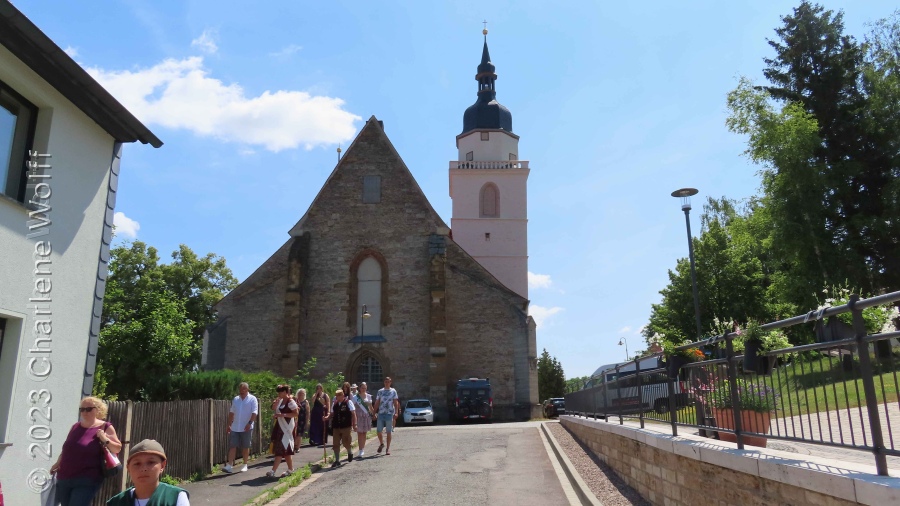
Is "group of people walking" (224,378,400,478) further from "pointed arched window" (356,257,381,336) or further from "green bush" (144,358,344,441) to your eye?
"pointed arched window" (356,257,381,336)

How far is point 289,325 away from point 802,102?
2592cm

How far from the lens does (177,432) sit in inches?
438

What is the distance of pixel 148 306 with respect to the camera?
26.2 m

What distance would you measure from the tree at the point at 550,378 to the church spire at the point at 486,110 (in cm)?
2383

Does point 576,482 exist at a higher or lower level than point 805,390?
lower

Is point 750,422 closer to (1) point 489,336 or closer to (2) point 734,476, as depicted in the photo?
(2) point 734,476

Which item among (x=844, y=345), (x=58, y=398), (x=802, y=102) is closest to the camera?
(x=844, y=345)

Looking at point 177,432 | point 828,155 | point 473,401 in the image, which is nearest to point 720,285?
point 828,155

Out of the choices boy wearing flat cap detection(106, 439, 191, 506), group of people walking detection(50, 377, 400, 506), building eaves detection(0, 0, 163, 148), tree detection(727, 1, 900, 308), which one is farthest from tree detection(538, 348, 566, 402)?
boy wearing flat cap detection(106, 439, 191, 506)

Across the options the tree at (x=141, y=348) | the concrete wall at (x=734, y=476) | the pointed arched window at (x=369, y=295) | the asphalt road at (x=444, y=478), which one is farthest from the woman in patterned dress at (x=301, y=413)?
the pointed arched window at (x=369, y=295)

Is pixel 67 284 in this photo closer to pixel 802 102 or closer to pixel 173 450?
pixel 173 450

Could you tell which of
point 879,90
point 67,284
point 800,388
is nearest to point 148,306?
point 67,284

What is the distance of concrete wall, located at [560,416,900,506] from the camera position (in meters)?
3.77

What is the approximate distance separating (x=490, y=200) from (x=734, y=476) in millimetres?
43821
